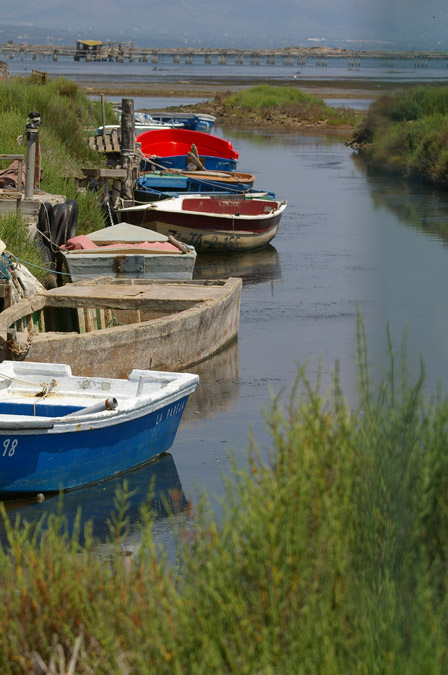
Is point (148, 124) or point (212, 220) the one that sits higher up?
point (148, 124)

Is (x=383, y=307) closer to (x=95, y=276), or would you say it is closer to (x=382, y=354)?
(x=382, y=354)

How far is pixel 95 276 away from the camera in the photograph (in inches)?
519

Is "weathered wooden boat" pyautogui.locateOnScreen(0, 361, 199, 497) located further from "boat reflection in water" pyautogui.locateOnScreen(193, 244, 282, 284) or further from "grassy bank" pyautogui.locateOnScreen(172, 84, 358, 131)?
"grassy bank" pyautogui.locateOnScreen(172, 84, 358, 131)

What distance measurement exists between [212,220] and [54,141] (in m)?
4.13

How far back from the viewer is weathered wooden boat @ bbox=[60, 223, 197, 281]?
43.2 ft

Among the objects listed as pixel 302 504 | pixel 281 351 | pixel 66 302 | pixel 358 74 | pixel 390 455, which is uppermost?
pixel 358 74

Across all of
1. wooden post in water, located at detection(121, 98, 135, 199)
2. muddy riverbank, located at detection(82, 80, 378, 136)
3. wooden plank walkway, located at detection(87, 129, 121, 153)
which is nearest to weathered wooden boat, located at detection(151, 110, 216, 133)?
muddy riverbank, located at detection(82, 80, 378, 136)

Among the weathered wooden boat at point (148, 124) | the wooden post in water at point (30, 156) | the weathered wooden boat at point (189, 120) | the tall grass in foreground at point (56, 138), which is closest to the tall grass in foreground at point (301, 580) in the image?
the wooden post in water at point (30, 156)

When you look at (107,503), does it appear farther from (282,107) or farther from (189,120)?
(282,107)

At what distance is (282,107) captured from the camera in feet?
187

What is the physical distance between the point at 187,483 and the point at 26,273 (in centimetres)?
388

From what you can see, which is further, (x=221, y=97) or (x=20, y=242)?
(x=221, y=97)

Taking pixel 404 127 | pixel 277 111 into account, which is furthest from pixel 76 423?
pixel 277 111

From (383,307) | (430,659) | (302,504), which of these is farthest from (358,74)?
(302,504)
